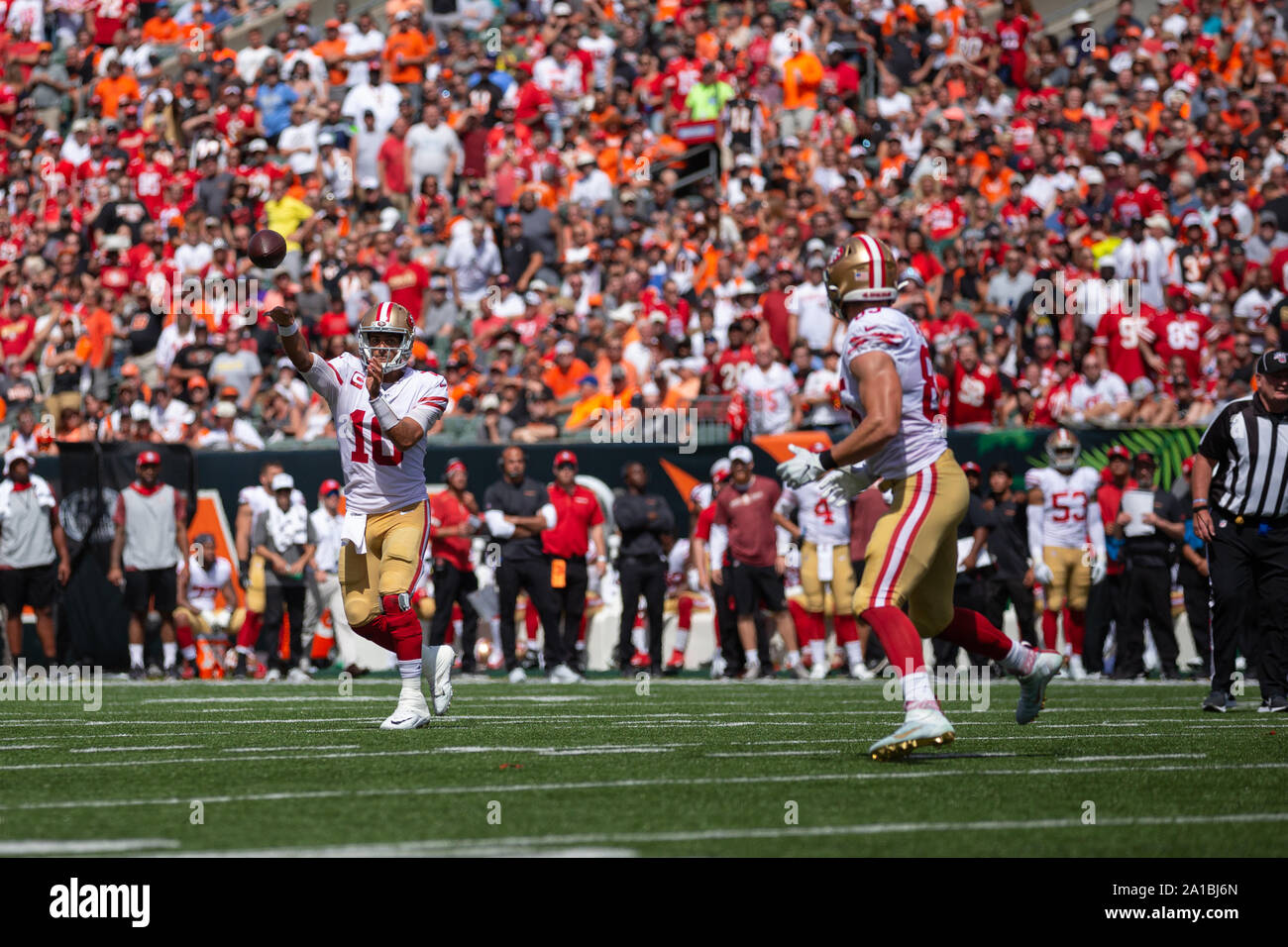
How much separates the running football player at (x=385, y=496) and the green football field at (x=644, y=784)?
0.51m

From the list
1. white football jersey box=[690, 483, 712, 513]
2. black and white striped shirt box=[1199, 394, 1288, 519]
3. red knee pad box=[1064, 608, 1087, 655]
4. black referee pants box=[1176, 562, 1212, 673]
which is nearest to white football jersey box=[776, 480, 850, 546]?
white football jersey box=[690, 483, 712, 513]

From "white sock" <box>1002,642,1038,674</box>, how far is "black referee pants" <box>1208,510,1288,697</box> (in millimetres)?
2740

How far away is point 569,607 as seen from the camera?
16.7 metres

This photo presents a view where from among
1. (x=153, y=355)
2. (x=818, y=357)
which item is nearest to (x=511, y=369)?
(x=818, y=357)

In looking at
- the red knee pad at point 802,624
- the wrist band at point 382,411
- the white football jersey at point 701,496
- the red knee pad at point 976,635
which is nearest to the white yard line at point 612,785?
the red knee pad at point 976,635

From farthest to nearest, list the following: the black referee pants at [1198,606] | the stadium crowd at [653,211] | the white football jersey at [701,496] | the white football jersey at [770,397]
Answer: the stadium crowd at [653,211] → the white football jersey at [770,397] → the white football jersey at [701,496] → the black referee pants at [1198,606]

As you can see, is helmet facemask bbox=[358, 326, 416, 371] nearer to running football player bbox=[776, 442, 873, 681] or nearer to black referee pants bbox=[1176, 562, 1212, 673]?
running football player bbox=[776, 442, 873, 681]

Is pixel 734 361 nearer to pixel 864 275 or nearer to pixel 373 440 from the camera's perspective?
pixel 373 440

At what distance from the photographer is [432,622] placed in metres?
17.0

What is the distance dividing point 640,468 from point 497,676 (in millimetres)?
2217

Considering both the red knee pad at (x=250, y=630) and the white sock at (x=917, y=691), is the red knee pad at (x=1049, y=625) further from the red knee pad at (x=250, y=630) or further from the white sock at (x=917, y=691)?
the white sock at (x=917, y=691)

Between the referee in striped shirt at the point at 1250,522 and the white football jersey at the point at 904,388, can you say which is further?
the referee in striped shirt at the point at 1250,522

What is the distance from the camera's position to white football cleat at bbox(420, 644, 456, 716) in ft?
33.7

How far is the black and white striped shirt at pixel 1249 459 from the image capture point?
1072 centimetres
